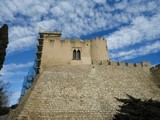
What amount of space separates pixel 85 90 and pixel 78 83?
4.82ft

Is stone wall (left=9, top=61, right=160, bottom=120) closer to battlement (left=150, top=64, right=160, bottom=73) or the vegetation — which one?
battlement (left=150, top=64, right=160, bottom=73)

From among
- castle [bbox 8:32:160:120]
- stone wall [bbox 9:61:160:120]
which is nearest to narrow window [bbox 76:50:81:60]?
castle [bbox 8:32:160:120]

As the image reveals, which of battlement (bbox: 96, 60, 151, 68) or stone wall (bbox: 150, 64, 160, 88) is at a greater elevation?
battlement (bbox: 96, 60, 151, 68)

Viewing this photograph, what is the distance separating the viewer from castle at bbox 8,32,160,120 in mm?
19909

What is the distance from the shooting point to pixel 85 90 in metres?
23.3

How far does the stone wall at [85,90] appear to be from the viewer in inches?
775

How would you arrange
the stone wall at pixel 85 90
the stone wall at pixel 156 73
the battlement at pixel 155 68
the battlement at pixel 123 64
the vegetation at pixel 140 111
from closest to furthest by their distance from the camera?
the vegetation at pixel 140 111, the stone wall at pixel 85 90, the stone wall at pixel 156 73, the battlement at pixel 123 64, the battlement at pixel 155 68

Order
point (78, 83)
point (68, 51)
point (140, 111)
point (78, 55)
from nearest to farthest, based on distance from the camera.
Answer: point (140, 111) → point (78, 83) → point (68, 51) → point (78, 55)

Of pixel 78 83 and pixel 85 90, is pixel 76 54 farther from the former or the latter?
pixel 85 90

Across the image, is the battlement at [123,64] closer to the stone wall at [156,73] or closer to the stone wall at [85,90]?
the stone wall at [85,90]

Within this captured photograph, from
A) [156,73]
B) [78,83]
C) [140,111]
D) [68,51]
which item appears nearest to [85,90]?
[78,83]

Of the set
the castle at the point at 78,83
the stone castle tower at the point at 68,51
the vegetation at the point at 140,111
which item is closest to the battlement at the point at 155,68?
the castle at the point at 78,83

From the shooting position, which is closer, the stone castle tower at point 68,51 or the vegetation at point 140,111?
the vegetation at point 140,111

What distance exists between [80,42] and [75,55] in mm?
2378
